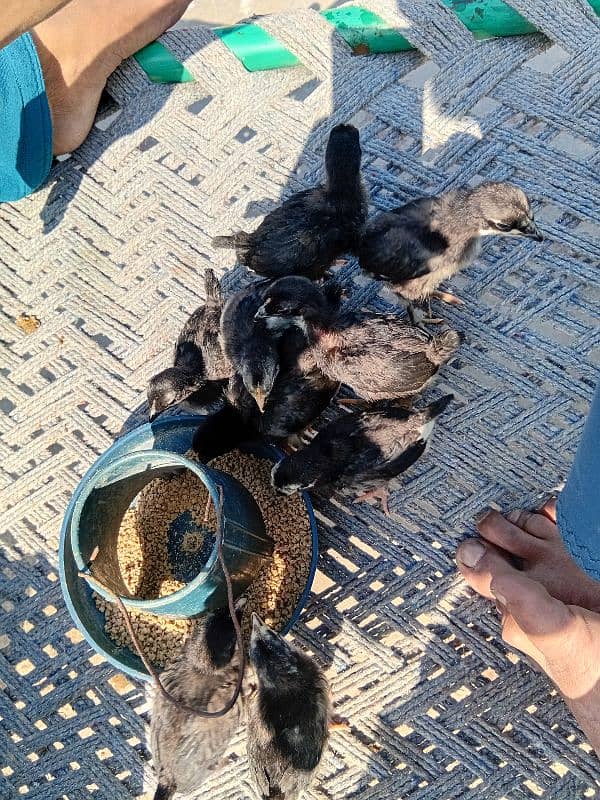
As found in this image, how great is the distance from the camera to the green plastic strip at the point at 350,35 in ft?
6.00

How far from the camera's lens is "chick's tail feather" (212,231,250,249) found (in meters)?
1.70

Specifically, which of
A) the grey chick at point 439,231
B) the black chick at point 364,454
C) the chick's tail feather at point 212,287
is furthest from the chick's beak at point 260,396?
the grey chick at point 439,231

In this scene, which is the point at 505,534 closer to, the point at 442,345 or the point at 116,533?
the point at 442,345

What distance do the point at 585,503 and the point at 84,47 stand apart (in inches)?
70.2

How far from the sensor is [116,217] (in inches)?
75.7

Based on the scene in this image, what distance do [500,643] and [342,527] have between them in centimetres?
45

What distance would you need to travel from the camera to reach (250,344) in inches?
62.2

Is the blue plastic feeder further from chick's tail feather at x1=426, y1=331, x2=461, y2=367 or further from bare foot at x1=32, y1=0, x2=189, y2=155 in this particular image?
bare foot at x1=32, y1=0, x2=189, y2=155

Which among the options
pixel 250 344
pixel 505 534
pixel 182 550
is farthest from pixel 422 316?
pixel 182 550

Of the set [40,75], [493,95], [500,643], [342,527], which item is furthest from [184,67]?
[500,643]

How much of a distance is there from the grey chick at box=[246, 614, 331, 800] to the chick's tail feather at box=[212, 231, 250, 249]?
35.4 inches

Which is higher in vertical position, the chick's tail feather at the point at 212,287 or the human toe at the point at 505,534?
the chick's tail feather at the point at 212,287

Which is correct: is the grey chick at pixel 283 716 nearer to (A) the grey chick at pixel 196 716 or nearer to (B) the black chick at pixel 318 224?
(A) the grey chick at pixel 196 716

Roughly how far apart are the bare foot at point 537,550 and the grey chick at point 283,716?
0.44 meters
